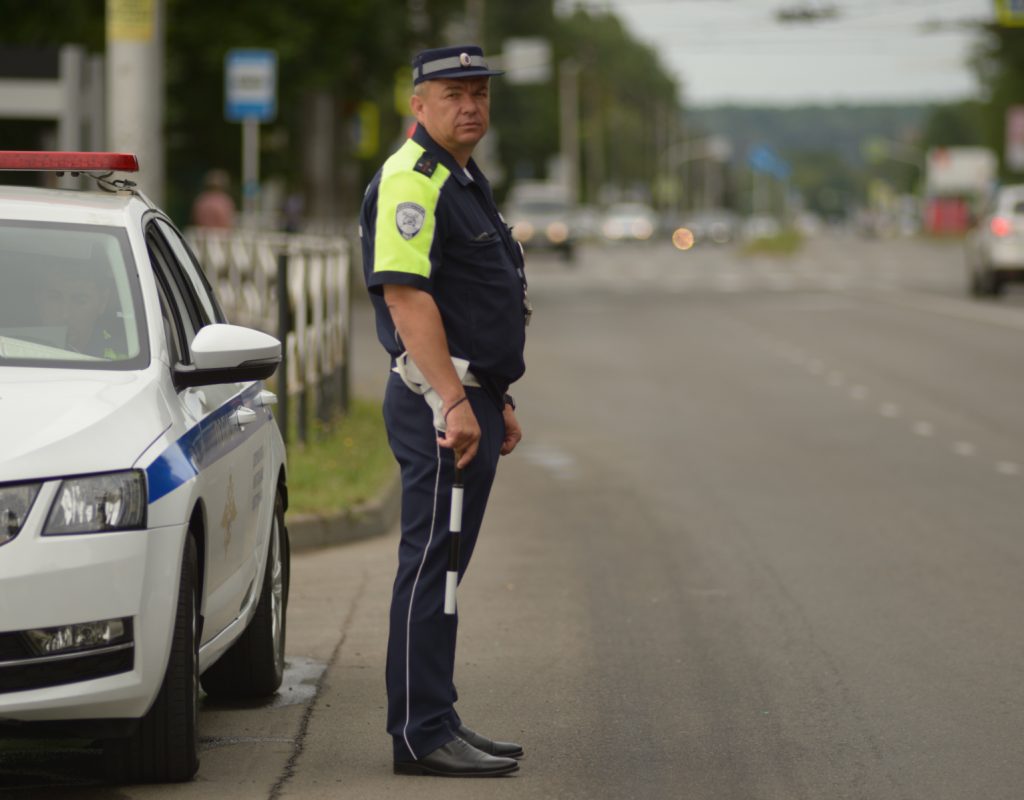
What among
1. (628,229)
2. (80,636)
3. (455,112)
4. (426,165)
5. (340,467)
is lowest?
(340,467)

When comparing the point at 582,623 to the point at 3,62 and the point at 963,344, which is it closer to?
the point at 3,62

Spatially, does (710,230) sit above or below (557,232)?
below

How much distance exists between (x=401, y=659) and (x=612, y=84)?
157160 millimetres

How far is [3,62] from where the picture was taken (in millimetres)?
21469

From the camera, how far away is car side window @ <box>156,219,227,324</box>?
6.69 m

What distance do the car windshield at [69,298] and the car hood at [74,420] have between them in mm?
173

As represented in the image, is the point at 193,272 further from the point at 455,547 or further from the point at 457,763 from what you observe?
the point at 457,763

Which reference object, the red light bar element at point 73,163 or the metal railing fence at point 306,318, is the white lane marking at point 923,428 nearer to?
the metal railing fence at point 306,318

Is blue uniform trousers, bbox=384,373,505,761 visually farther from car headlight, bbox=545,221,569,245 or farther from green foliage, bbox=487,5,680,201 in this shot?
green foliage, bbox=487,5,680,201

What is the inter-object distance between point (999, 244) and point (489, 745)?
97.9 ft

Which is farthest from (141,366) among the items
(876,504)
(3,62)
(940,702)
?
(3,62)

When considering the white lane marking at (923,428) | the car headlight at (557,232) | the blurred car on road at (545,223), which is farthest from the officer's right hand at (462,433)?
the car headlight at (557,232)

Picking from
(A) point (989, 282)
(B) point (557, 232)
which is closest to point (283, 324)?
(A) point (989, 282)

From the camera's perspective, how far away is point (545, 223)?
2325 inches
